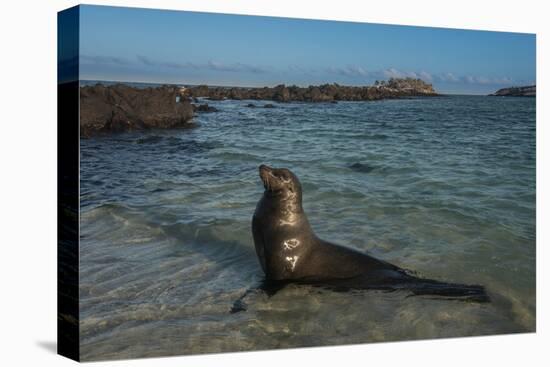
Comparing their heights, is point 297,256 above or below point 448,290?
above

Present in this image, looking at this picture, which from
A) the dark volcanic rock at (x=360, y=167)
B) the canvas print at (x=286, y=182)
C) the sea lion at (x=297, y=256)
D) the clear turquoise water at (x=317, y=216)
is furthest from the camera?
the dark volcanic rock at (x=360, y=167)

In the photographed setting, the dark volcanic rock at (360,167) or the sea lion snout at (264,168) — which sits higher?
the sea lion snout at (264,168)

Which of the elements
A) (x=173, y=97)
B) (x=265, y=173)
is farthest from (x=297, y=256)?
(x=173, y=97)

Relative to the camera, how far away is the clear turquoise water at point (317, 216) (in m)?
8.44

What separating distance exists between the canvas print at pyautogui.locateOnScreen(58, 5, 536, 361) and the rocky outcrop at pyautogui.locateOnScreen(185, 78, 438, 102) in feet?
0.08

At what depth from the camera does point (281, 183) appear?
9.01 metres

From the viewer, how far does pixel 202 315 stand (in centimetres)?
834

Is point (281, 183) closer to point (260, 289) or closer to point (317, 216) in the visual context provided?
point (260, 289)

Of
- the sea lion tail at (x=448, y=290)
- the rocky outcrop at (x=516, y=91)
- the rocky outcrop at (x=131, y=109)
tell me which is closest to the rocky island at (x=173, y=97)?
the rocky outcrop at (x=131, y=109)

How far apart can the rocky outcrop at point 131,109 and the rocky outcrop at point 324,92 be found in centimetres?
25

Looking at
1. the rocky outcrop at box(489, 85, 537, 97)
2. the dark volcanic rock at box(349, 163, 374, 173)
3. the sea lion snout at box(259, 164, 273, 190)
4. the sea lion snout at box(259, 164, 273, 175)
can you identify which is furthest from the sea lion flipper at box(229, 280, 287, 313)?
the rocky outcrop at box(489, 85, 537, 97)

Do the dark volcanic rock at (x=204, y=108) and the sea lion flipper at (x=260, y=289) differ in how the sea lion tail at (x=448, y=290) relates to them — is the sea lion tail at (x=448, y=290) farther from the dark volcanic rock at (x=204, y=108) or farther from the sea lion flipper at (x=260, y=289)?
the dark volcanic rock at (x=204, y=108)

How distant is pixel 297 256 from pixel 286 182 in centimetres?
86

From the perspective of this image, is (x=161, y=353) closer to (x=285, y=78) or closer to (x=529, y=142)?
(x=285, y=78)
